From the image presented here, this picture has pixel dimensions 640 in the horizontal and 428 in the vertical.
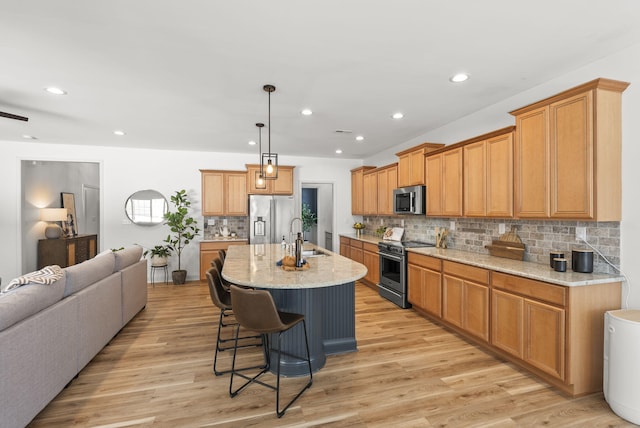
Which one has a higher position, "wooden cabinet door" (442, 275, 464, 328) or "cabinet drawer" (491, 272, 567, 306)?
"cabinet drawer" (491, 272, 567, 306)

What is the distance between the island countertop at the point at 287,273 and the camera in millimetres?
2270

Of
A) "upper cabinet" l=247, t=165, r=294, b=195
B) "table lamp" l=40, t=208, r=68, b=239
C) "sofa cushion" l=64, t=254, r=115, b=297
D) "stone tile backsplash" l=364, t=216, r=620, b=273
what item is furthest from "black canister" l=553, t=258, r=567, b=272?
"table lamp" l=40, t=208, r=68, b=239

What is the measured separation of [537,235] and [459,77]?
1.81 meters

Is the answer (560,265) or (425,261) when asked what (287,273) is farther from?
(560,265)

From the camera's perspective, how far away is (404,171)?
16.6 ft

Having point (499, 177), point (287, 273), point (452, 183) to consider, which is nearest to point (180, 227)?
point (287, 273)

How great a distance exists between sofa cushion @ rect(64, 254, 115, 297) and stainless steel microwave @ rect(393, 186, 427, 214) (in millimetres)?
3983

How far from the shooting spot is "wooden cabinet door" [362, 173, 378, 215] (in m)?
6.23

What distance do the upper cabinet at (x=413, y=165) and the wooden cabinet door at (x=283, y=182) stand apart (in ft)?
7.85

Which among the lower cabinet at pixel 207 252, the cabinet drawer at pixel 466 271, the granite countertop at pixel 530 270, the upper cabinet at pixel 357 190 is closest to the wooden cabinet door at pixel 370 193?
the upper cabinet at pixel 357 190

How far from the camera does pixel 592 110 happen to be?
2.43 meters

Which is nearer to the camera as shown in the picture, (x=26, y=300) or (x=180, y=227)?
(x=26, y=300)

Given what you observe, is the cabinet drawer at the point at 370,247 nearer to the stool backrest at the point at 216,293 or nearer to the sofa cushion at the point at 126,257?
the stool backrest at the point at 216,293

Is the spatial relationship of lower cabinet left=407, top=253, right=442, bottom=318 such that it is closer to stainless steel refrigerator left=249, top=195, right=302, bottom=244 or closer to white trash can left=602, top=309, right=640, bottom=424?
white trash can left=602, top=309, right=640, bottom=424
